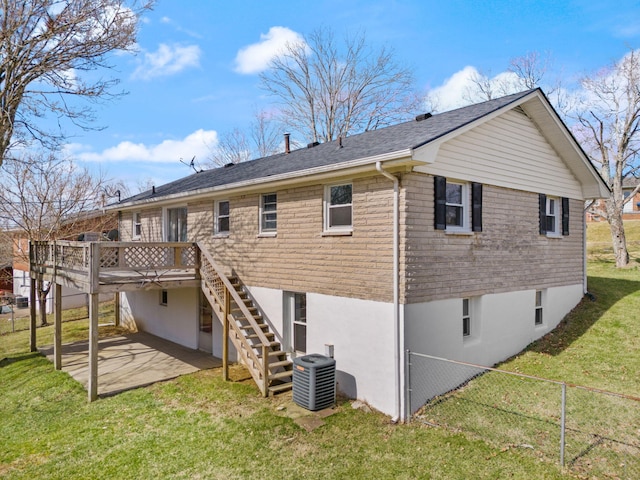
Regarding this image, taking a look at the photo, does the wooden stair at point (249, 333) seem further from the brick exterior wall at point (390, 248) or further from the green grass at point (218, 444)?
the brick exterior wall at point (390, 248)

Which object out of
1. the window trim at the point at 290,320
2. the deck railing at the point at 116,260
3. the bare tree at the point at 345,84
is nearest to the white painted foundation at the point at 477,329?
the window trim at the point at 290,320

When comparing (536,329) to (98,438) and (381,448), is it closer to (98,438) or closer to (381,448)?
(381,448)

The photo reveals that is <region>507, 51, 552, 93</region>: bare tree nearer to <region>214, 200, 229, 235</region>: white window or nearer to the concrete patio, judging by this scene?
<region>214, 200, 229, 235</region>: white window

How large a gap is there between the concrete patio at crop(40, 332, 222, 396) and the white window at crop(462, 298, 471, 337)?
665 cm

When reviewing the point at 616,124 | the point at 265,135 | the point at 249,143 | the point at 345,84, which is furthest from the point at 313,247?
the point at 249,143

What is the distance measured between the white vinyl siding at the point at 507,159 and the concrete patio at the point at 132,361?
819 centimetres

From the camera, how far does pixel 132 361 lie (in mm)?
12133

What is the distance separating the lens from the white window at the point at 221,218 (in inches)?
486

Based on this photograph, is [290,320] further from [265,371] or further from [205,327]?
[205,327]

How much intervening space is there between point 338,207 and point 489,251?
12.4 feet

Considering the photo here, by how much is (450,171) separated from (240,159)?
29.2 metres

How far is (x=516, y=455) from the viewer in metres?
6.14

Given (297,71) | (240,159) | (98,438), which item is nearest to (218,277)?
(98,438)

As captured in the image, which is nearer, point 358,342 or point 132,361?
point 358,342
